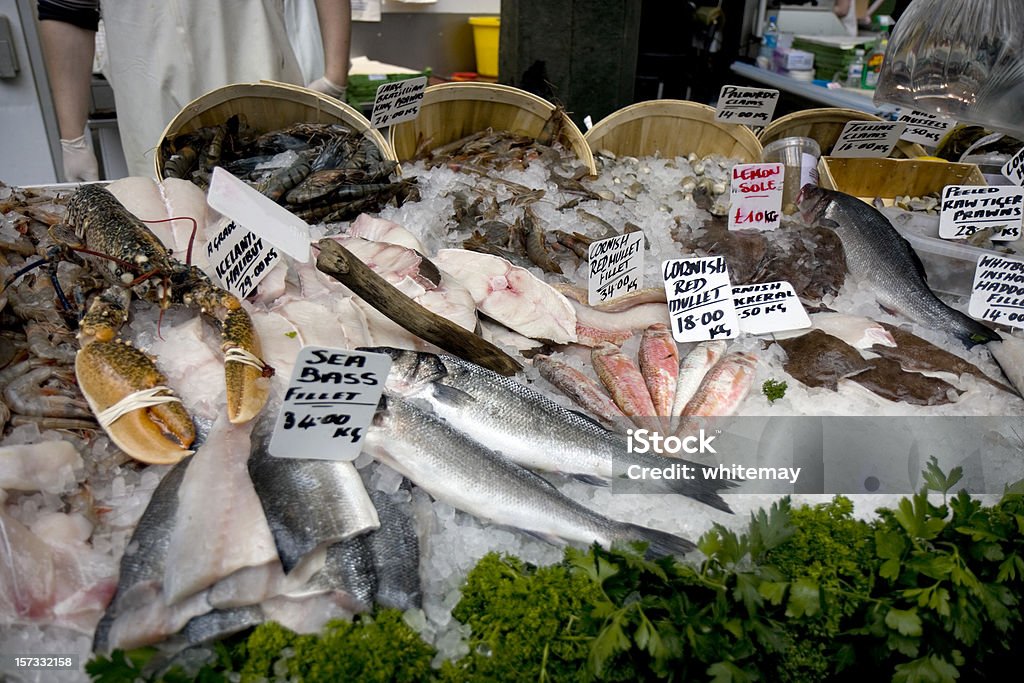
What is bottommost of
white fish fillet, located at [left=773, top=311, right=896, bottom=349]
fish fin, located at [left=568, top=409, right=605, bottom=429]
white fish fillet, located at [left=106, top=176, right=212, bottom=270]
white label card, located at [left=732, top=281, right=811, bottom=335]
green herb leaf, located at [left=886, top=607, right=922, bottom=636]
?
green herb leaf, located at [left=886, top=607, right=922, bottom=636]

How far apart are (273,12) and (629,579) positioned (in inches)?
172

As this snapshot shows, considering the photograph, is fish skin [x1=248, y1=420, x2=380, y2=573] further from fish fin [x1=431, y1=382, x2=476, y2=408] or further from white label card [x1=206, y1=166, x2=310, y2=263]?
white label card [x1=206, y1=166, x2=310, y2=263]

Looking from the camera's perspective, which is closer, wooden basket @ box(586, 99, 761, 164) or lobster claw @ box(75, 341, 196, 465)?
lobster claw @ box(75, 341, 196, 465)

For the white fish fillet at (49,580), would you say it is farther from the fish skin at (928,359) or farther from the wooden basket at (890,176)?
the wooden basket at (890,176)

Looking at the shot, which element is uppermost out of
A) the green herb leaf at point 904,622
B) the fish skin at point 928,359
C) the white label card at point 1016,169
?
the white label card at point 1016,169

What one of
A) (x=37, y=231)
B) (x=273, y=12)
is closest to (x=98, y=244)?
(x=37, y=231)

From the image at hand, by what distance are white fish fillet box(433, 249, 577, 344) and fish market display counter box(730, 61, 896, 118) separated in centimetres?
454

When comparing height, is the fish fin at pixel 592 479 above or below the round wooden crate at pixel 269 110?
below

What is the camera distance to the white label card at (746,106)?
3688mm

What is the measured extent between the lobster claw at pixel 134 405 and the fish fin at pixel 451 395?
0.60 metres

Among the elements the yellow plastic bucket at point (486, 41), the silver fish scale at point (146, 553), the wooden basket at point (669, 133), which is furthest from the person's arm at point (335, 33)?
the yellow plastic bucket at point (486, 41)

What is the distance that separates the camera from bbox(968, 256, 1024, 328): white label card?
2455 mm

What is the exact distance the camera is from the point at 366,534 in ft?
4.87

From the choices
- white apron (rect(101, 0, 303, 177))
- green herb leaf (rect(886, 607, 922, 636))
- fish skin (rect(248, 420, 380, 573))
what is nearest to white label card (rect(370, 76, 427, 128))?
white apron (rect(101, 0, 303, 177))
